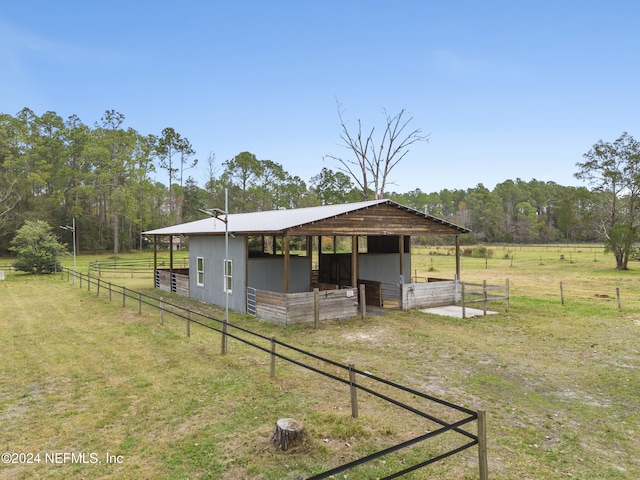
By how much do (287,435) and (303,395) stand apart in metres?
2.03

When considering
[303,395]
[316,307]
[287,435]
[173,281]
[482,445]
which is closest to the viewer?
[482,445]

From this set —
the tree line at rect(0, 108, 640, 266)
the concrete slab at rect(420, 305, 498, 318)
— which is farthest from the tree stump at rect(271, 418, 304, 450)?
the tree line at rect(0, 108, 640, 266)

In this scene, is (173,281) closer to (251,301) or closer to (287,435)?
(251,301)

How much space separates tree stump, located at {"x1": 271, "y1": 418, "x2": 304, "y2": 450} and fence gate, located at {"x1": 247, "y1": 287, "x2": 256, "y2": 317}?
9.83 meters

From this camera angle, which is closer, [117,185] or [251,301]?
[251,301]

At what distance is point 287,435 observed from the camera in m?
5.39

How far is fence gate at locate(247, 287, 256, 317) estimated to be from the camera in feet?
50.0

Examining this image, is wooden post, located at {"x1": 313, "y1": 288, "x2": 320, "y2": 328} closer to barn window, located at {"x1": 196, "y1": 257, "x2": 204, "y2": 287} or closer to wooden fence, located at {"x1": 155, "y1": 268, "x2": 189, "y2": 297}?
barn window, located at {"x1": 196, "y1": 257, "x2": 204, "y2": 287}

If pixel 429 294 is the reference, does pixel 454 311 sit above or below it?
below

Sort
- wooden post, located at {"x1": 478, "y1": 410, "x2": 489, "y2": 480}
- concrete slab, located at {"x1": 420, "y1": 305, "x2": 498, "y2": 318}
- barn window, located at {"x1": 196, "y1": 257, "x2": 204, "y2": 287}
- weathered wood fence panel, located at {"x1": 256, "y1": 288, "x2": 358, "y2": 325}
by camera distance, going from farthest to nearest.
Answer: 1. barn window, located at {"x1": 196, "y1": 257, "x2": 204, "y2": 287}
2. concrete slab, located at {"x1": 420, "y1": 305, "x2": 498, "y2": 318}
3. weathered wood fence panel, located at {"x1": 256, "y1": 288, "x2": 358, "y2": 325}
4. wooden post, located at {"x1": 478, "y1": 410, "x2": 489, "y2": 480}

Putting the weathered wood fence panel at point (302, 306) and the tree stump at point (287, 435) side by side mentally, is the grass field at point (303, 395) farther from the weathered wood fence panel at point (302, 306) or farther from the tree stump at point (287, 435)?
the weathered wood fence panel at point (302, 306)

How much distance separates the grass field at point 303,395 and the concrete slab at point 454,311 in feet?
3.14

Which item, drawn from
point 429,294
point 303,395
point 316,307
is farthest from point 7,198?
point 303,395

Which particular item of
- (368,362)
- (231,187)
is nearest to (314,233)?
(368,362)
